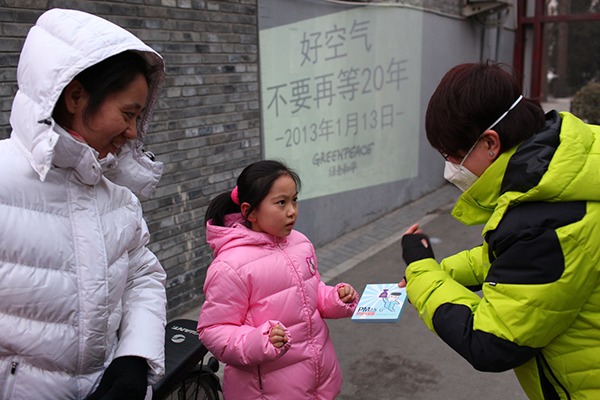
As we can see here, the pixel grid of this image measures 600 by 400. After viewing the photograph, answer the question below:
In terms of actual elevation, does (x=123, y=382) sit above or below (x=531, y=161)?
below

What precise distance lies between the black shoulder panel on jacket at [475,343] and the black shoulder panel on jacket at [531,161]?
0.40 meters

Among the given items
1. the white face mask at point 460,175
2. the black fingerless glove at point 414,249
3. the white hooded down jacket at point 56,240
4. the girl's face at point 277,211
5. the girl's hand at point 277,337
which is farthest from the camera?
the girl's face at point 277,211

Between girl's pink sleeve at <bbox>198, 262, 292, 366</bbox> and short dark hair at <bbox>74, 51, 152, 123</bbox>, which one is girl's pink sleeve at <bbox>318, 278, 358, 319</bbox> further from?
short dark hair at <bbox>74, 51, 152, 123</bbox>

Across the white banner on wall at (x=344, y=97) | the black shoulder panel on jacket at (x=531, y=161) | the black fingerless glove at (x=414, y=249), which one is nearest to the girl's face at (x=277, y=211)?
the black fingerless glove at (x=414, y=249)

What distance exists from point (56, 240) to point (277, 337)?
89 cm

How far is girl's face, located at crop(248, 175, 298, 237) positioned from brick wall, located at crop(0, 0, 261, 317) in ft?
6.58

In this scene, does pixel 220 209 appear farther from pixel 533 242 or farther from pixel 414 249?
pixel 533 242

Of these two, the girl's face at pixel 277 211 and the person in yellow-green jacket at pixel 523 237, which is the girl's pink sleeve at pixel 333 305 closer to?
the girl's face at pixel 277 211

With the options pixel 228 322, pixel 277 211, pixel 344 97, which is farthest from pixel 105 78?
pixel 344 97

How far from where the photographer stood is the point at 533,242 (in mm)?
1479

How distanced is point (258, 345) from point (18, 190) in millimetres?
1009

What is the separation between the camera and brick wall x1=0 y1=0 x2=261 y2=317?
409cm

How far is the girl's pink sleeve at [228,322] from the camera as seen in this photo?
2.09 meters

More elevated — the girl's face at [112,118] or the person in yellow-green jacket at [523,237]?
the girl's face at [112,118]
